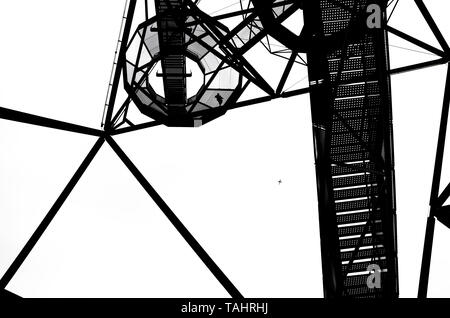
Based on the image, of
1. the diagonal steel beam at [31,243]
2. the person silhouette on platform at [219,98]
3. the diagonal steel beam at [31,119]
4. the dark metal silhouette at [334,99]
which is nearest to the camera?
the diagonal steel beam at [31,119]

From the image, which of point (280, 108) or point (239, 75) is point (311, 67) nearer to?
point (239, 75)

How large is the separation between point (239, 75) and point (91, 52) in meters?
9.27

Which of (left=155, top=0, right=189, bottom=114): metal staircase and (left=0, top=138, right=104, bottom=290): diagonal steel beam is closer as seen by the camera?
(left=0, top=138, right=104, bottom=290): diagonal steel beam

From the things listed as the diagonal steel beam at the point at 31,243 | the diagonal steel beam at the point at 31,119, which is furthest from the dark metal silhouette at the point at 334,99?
the diagonal steel beam at the point at 31,243

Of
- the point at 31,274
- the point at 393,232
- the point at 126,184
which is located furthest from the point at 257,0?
the point at 31,274

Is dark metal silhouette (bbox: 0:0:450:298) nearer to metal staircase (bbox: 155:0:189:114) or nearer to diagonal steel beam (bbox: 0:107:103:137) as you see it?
metal staircase (bbox: 155:0:189:114)

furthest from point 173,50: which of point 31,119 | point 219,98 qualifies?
point 31,119

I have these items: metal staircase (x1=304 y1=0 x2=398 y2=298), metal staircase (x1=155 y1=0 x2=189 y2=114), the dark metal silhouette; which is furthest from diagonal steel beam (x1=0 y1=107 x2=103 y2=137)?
metal staircase (x1=304 y1=0 x2=398 y2=298)

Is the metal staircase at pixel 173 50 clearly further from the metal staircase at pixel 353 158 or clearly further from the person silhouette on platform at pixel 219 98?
the metal staircase at pixel 353 158

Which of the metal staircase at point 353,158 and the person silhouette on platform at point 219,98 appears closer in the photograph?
the metal staircase at point 353,158

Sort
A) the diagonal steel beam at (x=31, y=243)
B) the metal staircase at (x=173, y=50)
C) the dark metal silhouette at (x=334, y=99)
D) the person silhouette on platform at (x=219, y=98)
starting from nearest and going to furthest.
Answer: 1. the diagonal steel beam at (x=31, y=243)
2. the dark metal silhouette at (x=334, y=99)
3. the metal staircase at (x=173, y=50)
4. the person silhouette on platform at (x=219, y=98)

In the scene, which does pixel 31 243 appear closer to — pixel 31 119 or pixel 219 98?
pixel 31 119

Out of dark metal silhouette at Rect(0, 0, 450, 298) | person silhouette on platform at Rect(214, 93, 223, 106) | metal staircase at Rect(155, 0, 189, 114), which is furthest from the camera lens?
person silhouette on platform at Rect(214, 93, 223, 106)

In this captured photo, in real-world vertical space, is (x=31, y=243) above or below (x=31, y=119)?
below
